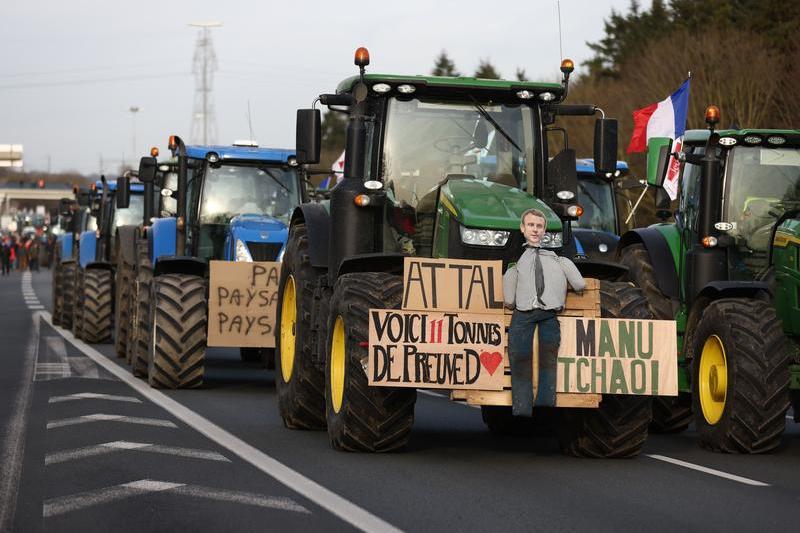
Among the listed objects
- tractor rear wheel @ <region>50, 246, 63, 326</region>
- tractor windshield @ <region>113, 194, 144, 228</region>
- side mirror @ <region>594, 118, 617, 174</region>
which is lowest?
tractor rear wheel @ <region>50, 246, 63, 326</region>

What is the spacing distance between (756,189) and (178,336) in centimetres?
656

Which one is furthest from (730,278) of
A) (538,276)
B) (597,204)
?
(597,204)

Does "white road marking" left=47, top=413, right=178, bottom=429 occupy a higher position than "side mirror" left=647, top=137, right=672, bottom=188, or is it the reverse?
"side mirror" left=647, top=137, right=672, bottom=188

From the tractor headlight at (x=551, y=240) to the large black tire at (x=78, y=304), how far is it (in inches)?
639

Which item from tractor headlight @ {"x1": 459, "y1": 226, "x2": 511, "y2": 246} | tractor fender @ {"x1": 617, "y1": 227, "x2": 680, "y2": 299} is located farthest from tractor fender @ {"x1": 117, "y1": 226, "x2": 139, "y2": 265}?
tractor headlight @ {"x1": 459, "y1": 226, "x2": 511, "y2": 246}

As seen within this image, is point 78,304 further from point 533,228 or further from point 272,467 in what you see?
point 533,228

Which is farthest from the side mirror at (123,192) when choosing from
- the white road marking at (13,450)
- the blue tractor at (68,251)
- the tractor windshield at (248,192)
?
the blue tractor at (68,251)

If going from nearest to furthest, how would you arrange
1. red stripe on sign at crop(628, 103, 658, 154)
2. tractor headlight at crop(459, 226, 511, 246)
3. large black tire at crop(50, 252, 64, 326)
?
tractor headlight at crop(459, 226, 511, 246) → red stripe on sign at crop(628, 103, 658, 154) → large black tire at crop(50, 252, 64, 326)

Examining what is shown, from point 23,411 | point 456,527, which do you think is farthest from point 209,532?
point 23,411

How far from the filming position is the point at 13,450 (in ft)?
38.9

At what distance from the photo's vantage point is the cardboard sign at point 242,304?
17797 mm

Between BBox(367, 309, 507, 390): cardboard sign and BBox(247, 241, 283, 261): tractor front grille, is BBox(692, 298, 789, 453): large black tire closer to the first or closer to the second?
BBox(367, 309, 507, 390): cardboard sign

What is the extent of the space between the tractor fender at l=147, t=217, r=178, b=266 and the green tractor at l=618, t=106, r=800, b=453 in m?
6.48

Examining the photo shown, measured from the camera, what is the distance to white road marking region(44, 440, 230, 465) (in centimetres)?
1139
